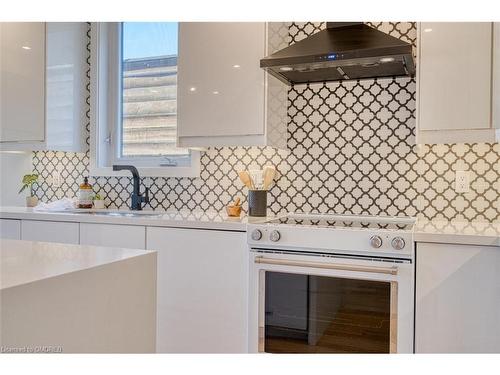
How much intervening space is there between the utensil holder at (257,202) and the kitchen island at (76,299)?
1457 mm

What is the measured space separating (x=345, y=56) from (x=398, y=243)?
36.9 inches

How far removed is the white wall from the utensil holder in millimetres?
2050

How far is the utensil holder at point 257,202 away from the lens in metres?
2.62

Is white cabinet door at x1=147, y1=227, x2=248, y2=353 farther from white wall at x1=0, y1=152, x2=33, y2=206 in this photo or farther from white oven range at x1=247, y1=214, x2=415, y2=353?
white wall at x1=0, y1=152, x2=33, y2=206

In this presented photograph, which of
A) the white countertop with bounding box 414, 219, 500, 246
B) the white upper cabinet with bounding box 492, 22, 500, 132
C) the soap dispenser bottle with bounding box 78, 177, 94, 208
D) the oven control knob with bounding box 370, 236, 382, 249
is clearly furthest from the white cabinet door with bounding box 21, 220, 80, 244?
the white upper cabinet with bounding box 492, 22, 500, 132

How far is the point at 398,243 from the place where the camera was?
6.40ft

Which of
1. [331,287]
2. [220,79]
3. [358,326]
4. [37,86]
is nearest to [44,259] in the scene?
[331,287]

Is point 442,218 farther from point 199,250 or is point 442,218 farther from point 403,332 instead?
point 199,250

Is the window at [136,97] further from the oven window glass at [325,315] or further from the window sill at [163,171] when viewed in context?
the oven window glass at [325,315]

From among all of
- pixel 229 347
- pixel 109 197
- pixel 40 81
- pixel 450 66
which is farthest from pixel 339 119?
pixel 40 81

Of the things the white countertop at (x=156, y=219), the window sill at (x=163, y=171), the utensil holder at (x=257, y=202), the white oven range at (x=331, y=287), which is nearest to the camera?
the white oven range at (x=331, y=287)

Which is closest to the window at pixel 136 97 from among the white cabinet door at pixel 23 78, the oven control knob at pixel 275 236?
the white cabinet door at pixel 23 78

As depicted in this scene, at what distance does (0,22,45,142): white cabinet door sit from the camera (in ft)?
10.1

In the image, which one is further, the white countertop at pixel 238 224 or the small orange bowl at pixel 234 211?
the small orange bowl at pixel 234 211
